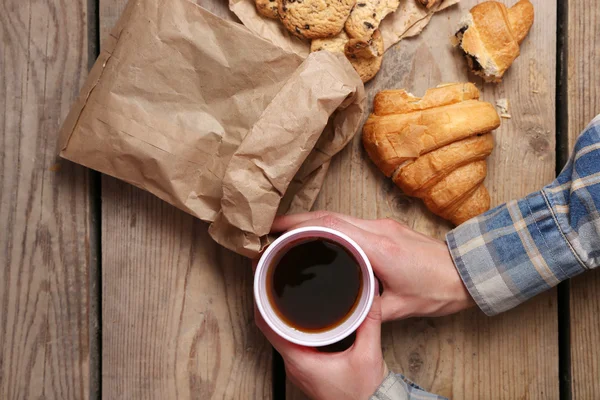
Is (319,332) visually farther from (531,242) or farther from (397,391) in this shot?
(531,242)

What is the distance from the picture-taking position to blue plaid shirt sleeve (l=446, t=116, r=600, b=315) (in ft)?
2.68

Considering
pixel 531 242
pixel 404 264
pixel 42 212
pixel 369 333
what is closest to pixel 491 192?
pixel 531 242

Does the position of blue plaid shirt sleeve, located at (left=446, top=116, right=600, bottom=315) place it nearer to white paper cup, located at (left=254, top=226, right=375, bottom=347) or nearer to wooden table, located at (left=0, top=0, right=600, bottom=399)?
wooden table, located at (left=0, top=0, right=600, bottom=399)

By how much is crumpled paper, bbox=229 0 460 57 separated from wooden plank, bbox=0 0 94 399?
0.94 ft

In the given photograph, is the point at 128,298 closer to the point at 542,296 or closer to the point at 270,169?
the point at 270,169

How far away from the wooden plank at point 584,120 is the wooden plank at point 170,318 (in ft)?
A: 1.81

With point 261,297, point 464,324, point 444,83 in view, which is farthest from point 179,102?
point 464,324

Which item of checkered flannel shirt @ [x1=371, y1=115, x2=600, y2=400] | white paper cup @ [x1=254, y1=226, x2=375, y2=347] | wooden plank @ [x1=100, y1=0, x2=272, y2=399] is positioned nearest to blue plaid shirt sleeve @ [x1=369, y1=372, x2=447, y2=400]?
checkered flannel shirt @ [x1=371, y1=115, x2=600, y2=400]

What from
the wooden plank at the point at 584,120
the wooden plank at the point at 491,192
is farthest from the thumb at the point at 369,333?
the wooden plank at the point at 584,120

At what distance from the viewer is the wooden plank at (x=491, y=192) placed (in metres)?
0.94

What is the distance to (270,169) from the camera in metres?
0.77

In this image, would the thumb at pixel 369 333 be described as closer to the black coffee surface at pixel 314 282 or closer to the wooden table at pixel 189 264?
the black coffee surface at pixel 314 282

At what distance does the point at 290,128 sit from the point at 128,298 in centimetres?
44

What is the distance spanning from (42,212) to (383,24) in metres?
0.68
